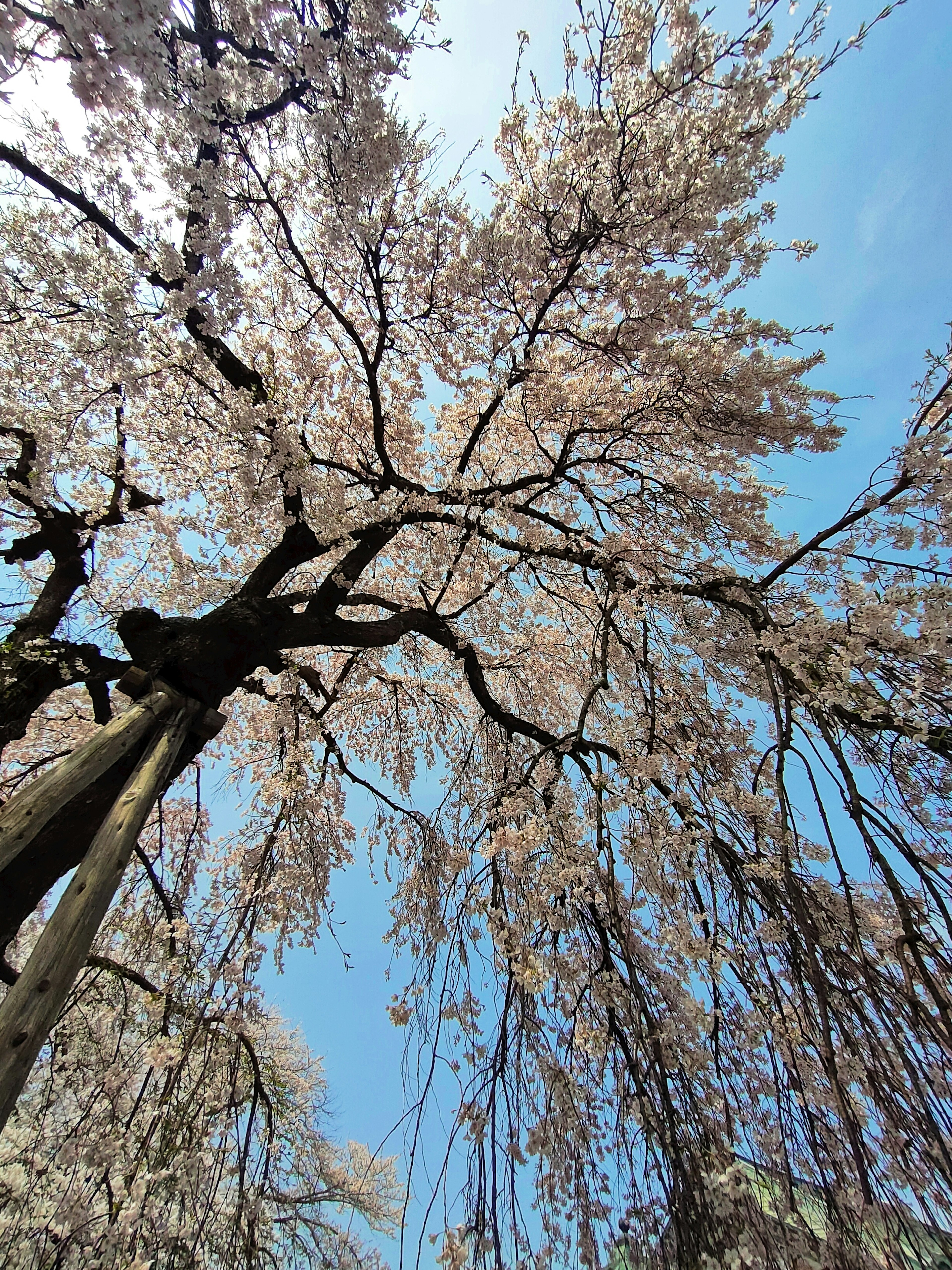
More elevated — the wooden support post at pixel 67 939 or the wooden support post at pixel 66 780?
the wooden support post at pixel 66 780

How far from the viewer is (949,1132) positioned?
1.64 metres

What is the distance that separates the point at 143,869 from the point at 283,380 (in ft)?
16.0

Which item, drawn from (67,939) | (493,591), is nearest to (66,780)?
(67,939)

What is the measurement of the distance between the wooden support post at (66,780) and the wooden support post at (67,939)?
0.57ft

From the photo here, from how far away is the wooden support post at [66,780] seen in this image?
2422 millimetres

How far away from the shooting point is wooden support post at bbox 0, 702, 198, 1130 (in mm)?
1873

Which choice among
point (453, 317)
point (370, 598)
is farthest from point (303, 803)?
point (453, 317)

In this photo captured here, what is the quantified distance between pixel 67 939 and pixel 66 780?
2.43 ft

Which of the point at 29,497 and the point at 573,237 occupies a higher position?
the point at 573,237

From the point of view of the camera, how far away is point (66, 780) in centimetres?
260

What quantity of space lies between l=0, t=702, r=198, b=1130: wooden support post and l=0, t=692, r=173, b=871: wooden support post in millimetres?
173

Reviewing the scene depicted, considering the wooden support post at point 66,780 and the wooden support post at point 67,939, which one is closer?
the wooden support post at point 67,939

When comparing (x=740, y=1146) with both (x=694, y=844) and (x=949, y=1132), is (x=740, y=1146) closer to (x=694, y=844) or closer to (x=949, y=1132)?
(x=949, y=1132)

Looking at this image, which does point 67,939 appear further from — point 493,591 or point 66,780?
point 493,591
